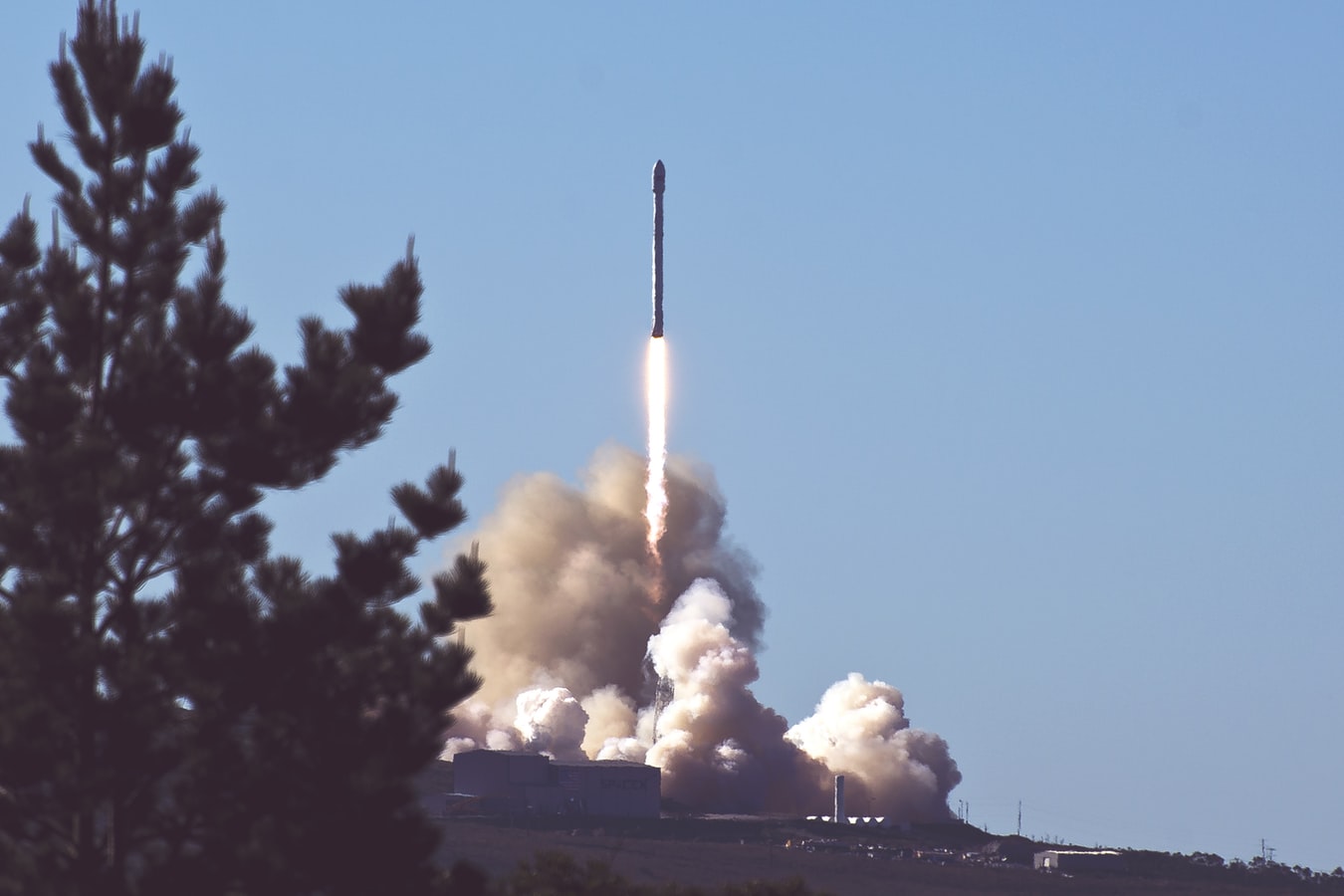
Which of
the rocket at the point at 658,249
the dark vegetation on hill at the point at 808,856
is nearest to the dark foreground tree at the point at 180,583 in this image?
the dark vegetation on hill at the point at 808,856

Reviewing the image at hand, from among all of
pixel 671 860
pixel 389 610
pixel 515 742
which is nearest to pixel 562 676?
pixel 515 742

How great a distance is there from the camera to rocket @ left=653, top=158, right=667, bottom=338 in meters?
132

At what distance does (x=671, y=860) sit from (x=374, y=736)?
3100 inches

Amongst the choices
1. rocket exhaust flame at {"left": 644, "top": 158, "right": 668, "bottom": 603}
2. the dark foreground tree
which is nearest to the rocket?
rocket exhaust flame at {"left": 644, "top": 158, "right": 668, "bottom": 603}

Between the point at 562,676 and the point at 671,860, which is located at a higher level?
the point at 562,676

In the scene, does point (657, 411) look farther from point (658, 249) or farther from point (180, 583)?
point (180, 583)

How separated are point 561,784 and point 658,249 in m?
28.7

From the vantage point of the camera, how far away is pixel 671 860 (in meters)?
124

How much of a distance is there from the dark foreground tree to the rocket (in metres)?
83.5

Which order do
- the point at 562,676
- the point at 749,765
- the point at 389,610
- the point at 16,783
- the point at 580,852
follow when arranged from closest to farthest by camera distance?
A: the point at 16,783, the point at 389,610, the point at 580,852, the point at 749,765, the point at 562,676

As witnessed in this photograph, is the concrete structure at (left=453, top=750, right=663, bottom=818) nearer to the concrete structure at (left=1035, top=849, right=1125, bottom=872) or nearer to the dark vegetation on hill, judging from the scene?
the dark vegetation on hill

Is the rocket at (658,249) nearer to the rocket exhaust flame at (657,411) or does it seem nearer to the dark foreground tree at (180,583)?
the rocket exhaust flame at (657,411)

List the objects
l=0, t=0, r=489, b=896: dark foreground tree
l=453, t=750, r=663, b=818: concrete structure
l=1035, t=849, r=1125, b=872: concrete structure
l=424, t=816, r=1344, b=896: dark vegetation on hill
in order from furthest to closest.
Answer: l=1035, t=849, r=1125, b=872: concrete structure, l=453, t=750, r=663, b=818: concrete structure, l=424, t=816, r=1344, b=896: dark vegetation on hill, l=0, t=0, r=489, b=896: dark foreground tree

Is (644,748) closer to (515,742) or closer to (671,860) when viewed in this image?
(515,742)
